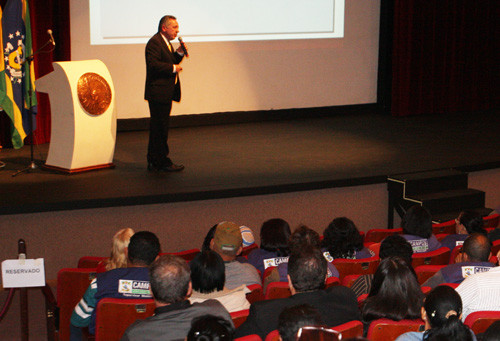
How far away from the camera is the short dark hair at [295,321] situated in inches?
85.0

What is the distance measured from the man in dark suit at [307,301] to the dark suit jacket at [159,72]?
331cm

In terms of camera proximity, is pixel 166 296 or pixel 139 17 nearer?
pixel 166 296

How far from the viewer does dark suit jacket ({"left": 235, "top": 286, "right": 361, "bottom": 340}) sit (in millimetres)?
2650

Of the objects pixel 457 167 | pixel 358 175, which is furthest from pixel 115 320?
pixel 457 167

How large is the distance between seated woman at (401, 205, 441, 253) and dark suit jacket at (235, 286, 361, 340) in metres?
1.52

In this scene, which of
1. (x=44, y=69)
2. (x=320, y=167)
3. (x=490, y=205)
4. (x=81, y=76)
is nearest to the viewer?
(x=81, y=76)

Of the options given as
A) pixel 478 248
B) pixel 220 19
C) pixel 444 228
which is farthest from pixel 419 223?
pixel 220 19

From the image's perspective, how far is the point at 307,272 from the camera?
281 centimetres

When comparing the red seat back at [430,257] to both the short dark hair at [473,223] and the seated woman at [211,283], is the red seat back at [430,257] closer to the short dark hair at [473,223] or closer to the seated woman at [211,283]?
the short dark hair at [473,223]

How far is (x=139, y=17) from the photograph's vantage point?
304 inches

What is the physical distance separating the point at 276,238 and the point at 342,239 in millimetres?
395

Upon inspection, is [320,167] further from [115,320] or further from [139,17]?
[115,320]

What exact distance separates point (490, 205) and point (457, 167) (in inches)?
27.4

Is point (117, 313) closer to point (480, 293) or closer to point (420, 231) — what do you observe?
point (480, 293)
